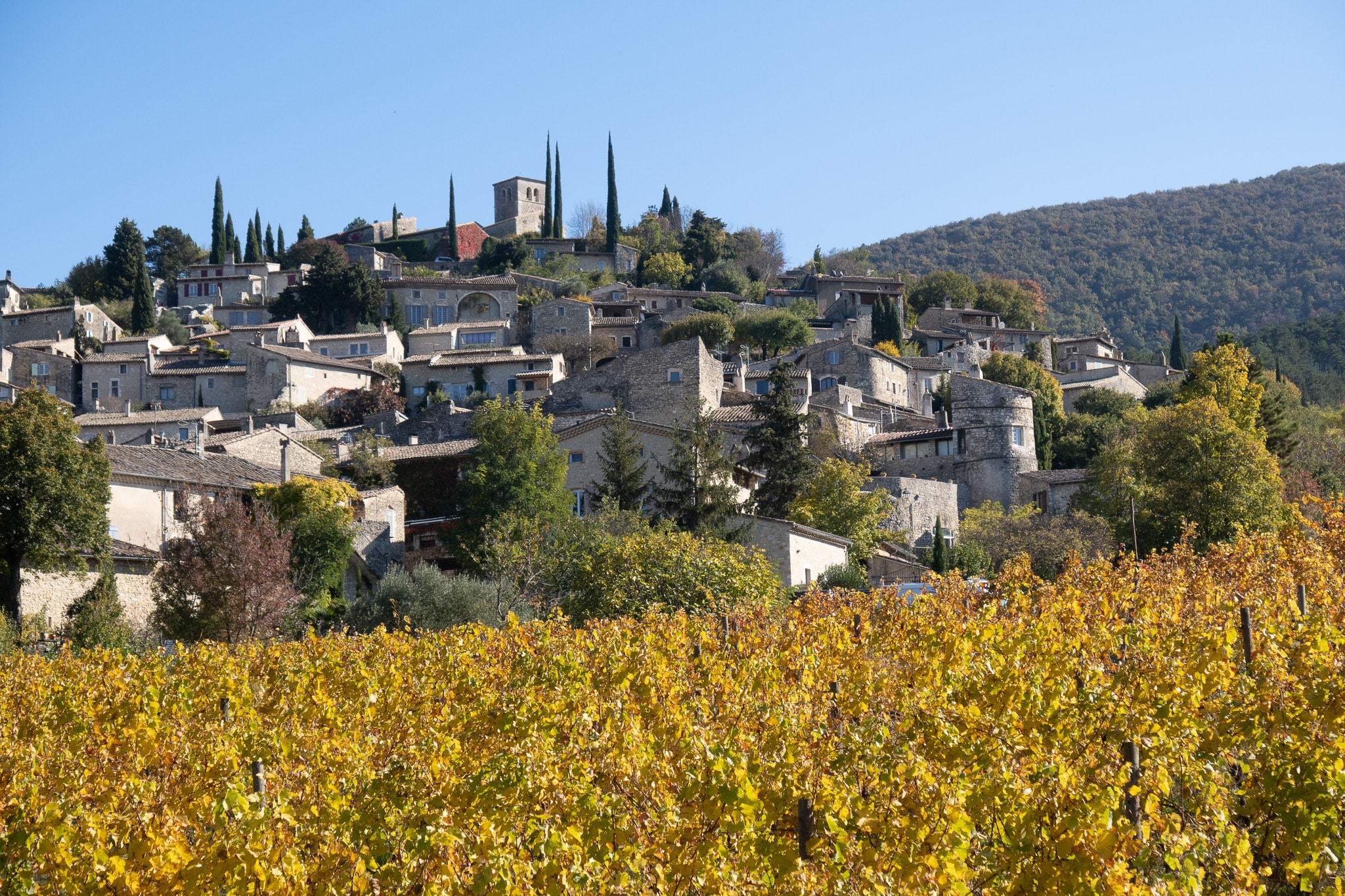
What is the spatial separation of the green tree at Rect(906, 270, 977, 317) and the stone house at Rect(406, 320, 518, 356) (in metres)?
31.1

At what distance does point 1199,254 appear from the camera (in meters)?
146

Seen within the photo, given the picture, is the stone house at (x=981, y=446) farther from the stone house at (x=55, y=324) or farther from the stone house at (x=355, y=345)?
the stone house at (x=55, y=324)

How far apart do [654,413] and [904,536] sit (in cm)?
1244

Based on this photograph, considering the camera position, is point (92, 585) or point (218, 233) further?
point (218, 233)

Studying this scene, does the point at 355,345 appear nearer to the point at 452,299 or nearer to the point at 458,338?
the point at 458,338

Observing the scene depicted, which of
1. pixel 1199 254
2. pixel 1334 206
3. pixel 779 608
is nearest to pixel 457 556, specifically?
pixel 779 608

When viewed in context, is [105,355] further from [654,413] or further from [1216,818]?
[1216,818]

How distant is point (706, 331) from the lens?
236ft

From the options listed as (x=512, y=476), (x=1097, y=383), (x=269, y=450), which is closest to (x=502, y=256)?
(x=1097, y=383)

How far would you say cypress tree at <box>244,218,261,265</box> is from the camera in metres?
92.5

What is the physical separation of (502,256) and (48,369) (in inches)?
1333

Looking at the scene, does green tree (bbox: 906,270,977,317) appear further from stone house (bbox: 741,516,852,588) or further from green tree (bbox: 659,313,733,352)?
stone house (bbox: 741,516,852,588)

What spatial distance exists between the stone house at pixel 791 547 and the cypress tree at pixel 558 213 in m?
67.8

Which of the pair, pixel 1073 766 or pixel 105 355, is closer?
pixel 1073 766
